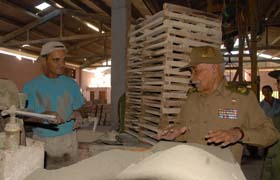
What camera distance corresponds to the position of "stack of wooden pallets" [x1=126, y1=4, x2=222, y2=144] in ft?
11.1

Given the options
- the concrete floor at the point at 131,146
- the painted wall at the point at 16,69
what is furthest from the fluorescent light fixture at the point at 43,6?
the concrete floor at the point at 131,146

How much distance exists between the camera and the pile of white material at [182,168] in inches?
31.1

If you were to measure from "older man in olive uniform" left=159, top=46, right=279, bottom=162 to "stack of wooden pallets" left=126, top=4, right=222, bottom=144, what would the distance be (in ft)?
3.54

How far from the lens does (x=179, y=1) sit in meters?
8.35

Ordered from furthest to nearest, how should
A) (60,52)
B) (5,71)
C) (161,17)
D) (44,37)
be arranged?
(5,71) < (44,37) < (161,17) < (60,52)

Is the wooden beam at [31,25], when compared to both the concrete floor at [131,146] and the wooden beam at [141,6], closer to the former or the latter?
the wooden beam at [141,6]

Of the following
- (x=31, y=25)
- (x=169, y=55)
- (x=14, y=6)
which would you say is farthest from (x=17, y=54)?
(x=169, y=55)

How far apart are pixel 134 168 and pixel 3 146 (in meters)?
0.42

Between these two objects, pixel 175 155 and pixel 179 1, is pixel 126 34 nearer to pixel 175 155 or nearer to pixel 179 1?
pixel 179 1

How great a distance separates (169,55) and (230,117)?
1434 mm

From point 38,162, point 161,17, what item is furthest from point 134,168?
point 161,17

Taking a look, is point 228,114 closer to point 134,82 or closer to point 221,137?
point 221,137

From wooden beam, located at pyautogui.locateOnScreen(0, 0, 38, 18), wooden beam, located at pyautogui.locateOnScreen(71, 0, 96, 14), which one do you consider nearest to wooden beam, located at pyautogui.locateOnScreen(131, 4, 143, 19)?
wooden beam, located at pyautogui.locateOnScreen(71, 0, 96, 14)

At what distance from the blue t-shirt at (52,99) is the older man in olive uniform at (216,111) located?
836 mm
